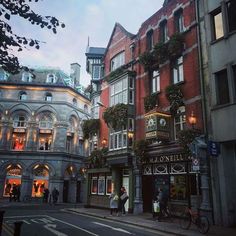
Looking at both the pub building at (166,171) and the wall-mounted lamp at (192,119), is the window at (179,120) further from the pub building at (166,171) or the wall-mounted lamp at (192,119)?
the wall-mounted lamp at (192,119)

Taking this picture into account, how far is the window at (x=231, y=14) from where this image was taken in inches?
605

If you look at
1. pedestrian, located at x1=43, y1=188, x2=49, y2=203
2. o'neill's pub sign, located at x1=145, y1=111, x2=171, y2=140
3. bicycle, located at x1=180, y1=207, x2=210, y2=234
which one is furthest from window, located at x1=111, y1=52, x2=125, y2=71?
pedestrian, located at x1=43, y1=188, x2=49, y2=203

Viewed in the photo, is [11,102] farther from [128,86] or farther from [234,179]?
[234,179]

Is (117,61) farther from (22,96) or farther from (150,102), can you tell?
(22,96)

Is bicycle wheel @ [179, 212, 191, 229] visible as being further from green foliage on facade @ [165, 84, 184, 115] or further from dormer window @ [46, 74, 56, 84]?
dormer window @ [46, 74, 56, 84]

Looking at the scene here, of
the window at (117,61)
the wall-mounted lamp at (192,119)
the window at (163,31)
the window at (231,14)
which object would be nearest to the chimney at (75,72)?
the window at (117,61)

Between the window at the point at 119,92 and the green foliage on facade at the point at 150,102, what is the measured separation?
2.74 meters

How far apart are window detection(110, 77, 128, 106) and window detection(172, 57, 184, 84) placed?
5.03 meters

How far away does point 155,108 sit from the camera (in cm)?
1870

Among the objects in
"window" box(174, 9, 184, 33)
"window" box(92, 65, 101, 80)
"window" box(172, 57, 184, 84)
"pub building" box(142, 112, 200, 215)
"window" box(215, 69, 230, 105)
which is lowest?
"pub building" box(142, 112, 200, 215)

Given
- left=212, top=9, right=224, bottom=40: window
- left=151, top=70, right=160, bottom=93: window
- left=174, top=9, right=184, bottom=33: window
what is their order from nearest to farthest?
left=212, top=9, right=224, bottom=40: window → left=174, top=9, right=184, bottom=33: window → left=151, top=70, right=160, bottom=93: window

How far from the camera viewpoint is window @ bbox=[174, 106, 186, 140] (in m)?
18.0

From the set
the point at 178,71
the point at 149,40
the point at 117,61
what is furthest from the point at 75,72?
the point at 178,71

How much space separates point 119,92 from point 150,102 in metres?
4.55
